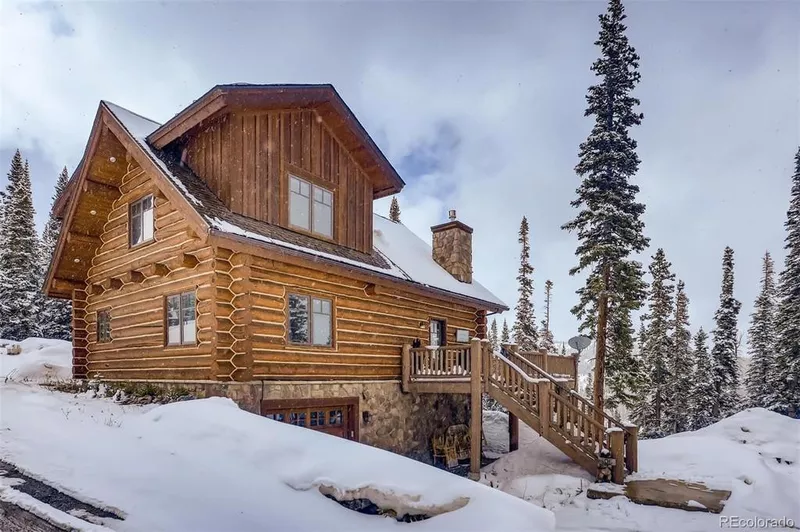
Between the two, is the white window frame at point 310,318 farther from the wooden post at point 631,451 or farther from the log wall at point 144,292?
the wooden post at point 631,451

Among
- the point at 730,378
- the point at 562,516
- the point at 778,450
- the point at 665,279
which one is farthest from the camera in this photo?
the point at 665,279

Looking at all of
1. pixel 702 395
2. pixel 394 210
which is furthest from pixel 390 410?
pixel 394 210

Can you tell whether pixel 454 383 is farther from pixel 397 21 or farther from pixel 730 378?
pixel 730 378

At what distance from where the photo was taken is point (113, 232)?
43.2 ft

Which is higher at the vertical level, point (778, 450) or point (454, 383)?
point (454, 383)

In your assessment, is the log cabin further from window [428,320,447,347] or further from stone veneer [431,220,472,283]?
stone veneer [431,220,472,283]

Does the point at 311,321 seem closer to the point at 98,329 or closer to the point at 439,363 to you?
the point at 439,363

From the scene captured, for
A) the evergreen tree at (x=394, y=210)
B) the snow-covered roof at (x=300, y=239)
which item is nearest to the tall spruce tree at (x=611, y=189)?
the snow-covered roof at (x=300, y=239)

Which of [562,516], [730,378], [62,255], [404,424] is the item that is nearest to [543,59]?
[404,424]

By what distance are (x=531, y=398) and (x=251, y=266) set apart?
24.3 ft

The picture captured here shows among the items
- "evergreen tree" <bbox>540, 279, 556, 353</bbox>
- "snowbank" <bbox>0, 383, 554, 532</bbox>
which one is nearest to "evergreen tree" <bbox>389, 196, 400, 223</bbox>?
"evergreen tree" <bbox>540, 279, 556, 353</bbox>

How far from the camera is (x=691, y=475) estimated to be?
9.93 m

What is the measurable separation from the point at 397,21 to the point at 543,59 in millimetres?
5104

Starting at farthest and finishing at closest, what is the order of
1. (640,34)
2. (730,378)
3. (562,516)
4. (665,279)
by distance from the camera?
(665,279), (730,378), (640,34), (562,516)
